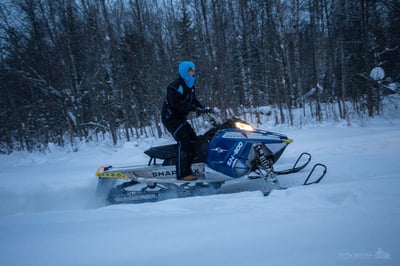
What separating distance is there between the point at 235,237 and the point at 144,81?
11700 mm

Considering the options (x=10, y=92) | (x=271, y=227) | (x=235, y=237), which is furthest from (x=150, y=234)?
(x=10, y=92)

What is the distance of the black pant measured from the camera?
341 cm

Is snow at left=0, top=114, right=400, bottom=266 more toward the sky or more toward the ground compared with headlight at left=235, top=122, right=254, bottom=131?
more toward the ground

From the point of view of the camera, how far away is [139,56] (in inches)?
488

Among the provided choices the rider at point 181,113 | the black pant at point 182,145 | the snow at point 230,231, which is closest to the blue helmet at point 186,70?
the rider at point 181,113

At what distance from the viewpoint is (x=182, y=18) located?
48.2ft

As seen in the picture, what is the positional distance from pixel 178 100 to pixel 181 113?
265 mm

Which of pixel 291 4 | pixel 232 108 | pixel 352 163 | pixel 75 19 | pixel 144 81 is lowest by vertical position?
pixel 352 163

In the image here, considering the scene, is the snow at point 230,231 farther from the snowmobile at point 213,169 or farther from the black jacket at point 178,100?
the black jacket at point 178,100

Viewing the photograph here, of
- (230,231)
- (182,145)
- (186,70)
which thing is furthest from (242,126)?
(230,231)

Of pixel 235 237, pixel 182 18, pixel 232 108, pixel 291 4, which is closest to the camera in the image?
pixel 235 237

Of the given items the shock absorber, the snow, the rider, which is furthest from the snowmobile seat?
the shock absorber

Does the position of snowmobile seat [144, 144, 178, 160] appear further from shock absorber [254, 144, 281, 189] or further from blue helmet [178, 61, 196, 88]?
shock absorber [254, 144, 281, 189]

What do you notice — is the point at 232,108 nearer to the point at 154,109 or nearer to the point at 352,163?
the point at 154,109
